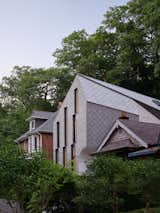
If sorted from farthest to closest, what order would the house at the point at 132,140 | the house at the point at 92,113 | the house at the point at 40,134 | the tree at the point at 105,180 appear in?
the house at the point at 40,134
the house at the point at 92,113
the house at the point at 132,140
the tree at the point at 105,180

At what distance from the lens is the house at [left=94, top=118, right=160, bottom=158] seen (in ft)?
71.4

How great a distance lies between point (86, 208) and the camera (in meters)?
18.0

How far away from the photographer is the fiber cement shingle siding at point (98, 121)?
2950cm

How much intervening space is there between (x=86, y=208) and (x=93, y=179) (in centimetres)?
322

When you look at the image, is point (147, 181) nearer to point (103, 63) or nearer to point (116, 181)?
point (116, 181)

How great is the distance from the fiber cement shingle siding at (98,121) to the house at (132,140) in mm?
2508

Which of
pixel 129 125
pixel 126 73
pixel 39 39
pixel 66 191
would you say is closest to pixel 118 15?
pixel 126 73

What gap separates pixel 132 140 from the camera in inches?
925

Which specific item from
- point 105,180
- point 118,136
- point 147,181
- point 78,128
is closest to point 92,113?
point 78,128

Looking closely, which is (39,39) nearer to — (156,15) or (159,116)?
(156,15)

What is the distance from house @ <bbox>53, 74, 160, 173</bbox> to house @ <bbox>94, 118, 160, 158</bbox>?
2920 millimetres

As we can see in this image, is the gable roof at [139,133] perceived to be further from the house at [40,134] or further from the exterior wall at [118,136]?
the house at [40,134]

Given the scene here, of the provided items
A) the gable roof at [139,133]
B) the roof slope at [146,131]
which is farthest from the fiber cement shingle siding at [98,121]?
the roof slope at [146,131]

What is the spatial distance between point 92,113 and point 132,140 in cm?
704
